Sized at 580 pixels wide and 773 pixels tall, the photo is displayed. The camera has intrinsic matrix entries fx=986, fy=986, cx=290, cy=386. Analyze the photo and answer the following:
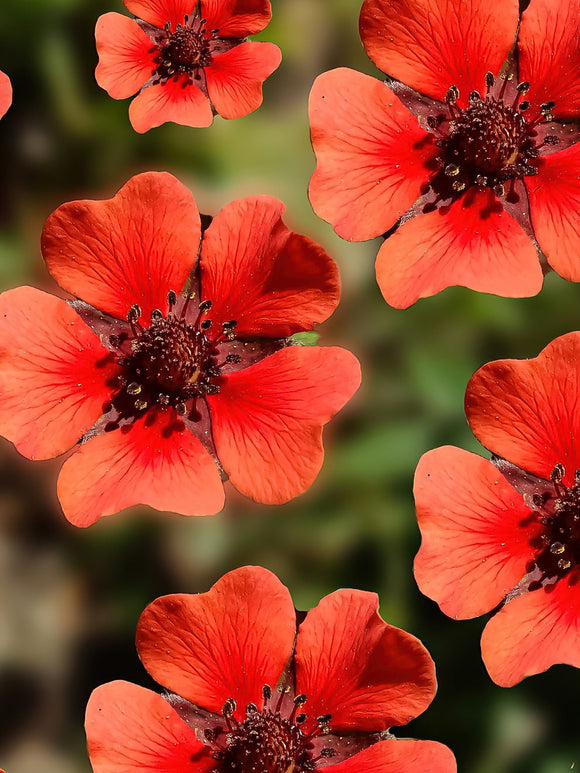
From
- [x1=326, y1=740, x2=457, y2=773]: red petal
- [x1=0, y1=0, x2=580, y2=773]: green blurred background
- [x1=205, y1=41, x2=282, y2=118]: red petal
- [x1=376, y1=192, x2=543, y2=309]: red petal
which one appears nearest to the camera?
→ [x1=326, y1=740, x2=457, y2=773]: red petal

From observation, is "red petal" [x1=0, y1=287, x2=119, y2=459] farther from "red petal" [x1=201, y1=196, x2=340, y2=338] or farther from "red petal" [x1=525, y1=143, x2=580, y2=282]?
"red petal" [x1=525, y1=143, x2=580, y2=282]

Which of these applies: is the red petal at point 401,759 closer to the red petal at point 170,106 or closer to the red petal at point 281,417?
the red petal at point 281,417

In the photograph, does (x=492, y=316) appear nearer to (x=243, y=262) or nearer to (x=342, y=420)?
(x=342, y=420)

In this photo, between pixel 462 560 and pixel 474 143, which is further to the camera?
pixel 474 143

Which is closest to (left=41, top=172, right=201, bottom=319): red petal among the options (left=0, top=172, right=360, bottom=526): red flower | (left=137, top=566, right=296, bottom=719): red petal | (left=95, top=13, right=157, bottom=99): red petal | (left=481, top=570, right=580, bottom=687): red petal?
(left=0, top=172, right=360, bottom=526): red flower

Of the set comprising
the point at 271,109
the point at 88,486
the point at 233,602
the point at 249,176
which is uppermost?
the point at 271,109

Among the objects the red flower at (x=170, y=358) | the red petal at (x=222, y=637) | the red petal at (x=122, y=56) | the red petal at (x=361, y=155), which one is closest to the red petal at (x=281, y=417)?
the red flower at (x=170, y=358)

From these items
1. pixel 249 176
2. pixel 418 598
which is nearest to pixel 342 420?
pixel 418 598

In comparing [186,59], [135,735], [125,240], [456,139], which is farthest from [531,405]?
[186,59]
